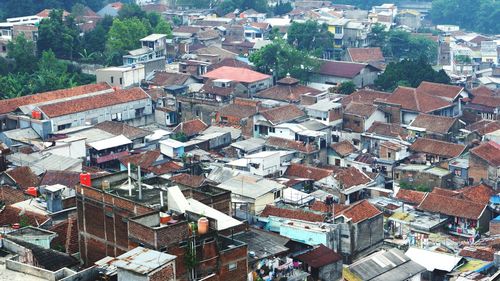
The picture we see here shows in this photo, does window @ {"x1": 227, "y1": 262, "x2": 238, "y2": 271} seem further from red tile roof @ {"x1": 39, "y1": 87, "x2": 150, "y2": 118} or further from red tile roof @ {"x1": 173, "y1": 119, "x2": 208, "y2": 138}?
red tile roof @ {"x1": 39, "y1": 87, "x2": 150, "y2": 118}

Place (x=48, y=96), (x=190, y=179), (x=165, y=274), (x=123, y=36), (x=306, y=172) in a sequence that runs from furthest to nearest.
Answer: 1. (x=123, y=36)
2. (x=48, y=96)
3. (x=306, y=172)
4. (x=190, y=179)
5. (x=165, y=274)

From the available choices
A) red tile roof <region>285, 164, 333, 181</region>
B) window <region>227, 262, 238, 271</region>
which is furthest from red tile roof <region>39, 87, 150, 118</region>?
window <region>227, 262, 238, 271</region>

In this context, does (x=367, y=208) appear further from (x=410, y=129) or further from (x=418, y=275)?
(x=410, y=129)

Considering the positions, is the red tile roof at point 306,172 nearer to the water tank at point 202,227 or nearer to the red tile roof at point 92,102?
the red tile roof at point 92,102

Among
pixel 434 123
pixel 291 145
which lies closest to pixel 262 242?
pixel 291 145

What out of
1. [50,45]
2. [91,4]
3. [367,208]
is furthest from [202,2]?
[367,208]

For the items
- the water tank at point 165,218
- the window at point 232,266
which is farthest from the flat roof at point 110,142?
the window at point 232,266

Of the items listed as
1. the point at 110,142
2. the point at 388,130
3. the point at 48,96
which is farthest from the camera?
the point at 48,96

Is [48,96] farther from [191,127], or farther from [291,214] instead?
[291,214]
